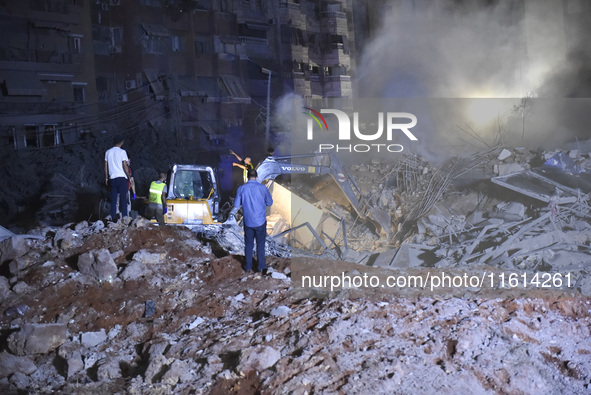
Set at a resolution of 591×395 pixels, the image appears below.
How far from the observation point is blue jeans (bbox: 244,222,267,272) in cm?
621

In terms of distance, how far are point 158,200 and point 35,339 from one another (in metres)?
3.98

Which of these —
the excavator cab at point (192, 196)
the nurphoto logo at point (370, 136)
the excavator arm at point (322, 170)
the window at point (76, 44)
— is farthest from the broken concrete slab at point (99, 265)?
the window at point (76, 44)

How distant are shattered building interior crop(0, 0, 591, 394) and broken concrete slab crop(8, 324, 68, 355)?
0.02 metres

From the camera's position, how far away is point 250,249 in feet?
20.6

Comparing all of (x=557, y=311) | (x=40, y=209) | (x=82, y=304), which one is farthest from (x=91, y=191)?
(x=557, y=311)

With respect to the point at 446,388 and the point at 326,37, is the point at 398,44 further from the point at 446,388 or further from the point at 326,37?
the point at 446,388

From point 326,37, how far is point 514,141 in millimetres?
11518

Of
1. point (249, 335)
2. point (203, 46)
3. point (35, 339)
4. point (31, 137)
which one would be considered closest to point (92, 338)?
point (35, 339)

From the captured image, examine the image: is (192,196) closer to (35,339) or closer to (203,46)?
(35,339)

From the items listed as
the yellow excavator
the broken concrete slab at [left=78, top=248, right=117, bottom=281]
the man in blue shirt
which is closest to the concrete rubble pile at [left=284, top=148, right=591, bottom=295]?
the yellow excavator

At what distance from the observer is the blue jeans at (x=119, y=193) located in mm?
7647

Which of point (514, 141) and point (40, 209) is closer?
point (40, 209)

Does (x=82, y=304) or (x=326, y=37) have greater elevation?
(x=326, y=37)

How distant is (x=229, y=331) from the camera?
4707mm
